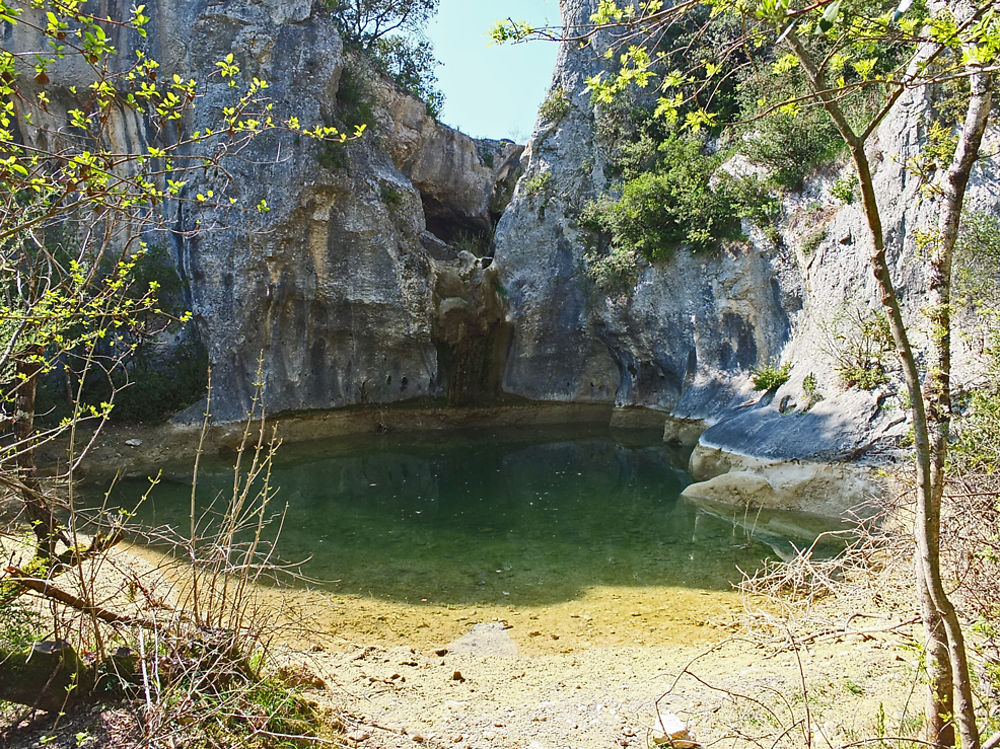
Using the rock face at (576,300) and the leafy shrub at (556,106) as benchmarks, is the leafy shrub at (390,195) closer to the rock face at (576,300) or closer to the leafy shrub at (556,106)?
the rock face at (576,300)

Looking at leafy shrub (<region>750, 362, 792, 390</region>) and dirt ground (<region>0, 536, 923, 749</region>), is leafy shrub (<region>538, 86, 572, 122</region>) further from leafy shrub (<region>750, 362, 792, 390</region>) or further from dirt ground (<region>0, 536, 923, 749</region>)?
dirt ground (<region>0, 536, 923, 749</region>)

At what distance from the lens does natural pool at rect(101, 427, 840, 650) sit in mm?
6383

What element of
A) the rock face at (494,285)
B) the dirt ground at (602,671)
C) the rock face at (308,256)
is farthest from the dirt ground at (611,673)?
the rock face at (308,256)

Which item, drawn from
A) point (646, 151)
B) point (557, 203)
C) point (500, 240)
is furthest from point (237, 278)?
point (646, 151)

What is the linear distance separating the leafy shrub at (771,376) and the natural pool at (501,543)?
2475mm

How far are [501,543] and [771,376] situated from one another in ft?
25.4

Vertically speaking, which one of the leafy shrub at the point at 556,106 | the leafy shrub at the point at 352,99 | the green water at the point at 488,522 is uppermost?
the leafy shrub at the point at 556,106

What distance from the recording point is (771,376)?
1365 centimetres

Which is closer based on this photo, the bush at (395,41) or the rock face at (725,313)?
the rock face at (725,313)

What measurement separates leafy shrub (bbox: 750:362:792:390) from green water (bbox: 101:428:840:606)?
8.17 ft

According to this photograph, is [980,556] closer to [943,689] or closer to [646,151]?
[943,689]

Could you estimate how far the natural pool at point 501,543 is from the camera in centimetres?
638

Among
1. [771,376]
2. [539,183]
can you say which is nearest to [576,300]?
[539,183]

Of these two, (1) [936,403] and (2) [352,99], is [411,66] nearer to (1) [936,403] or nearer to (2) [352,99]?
(2) [352,99]
